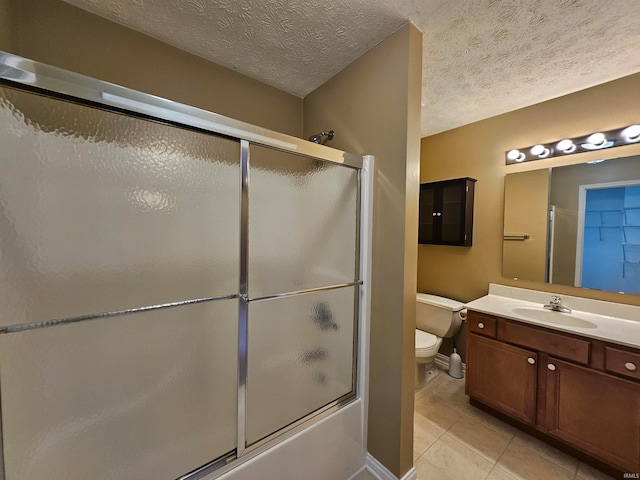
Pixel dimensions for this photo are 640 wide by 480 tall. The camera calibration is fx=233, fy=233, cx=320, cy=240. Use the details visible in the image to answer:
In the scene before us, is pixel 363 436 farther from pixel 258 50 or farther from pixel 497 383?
pixel 258 50

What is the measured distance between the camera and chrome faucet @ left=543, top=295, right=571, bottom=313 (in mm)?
1738

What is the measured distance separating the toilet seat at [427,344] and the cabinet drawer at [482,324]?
326 mm

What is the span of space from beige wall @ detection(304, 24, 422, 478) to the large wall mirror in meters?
1.39

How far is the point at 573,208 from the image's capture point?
1.78 m


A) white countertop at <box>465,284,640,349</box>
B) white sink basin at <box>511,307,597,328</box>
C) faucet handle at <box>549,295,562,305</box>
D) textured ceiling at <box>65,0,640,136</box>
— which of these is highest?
textured ceiling at <box>65,0,640,136</box>

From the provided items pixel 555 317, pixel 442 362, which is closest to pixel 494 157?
pixel 555 317

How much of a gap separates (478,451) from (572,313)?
118 cm

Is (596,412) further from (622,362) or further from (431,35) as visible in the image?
(431,35)

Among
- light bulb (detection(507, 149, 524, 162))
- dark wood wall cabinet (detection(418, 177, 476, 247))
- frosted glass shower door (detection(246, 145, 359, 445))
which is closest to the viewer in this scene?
frosted glass shower door (detection(246, 145, 359, 445))

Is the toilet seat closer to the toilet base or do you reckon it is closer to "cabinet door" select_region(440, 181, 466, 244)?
the toilet base

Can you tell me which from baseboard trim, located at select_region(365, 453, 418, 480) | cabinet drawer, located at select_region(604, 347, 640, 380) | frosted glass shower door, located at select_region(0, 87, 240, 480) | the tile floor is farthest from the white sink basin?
frosted glass shower door, located at select_region(0, 87, 240, 480)

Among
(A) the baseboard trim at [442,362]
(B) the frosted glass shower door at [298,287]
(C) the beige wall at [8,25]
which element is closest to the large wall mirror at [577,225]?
(A) the baseboard trim at [442,362]

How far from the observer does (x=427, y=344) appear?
2.01 meters

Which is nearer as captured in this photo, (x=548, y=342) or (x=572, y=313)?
(x=548, y=342)
